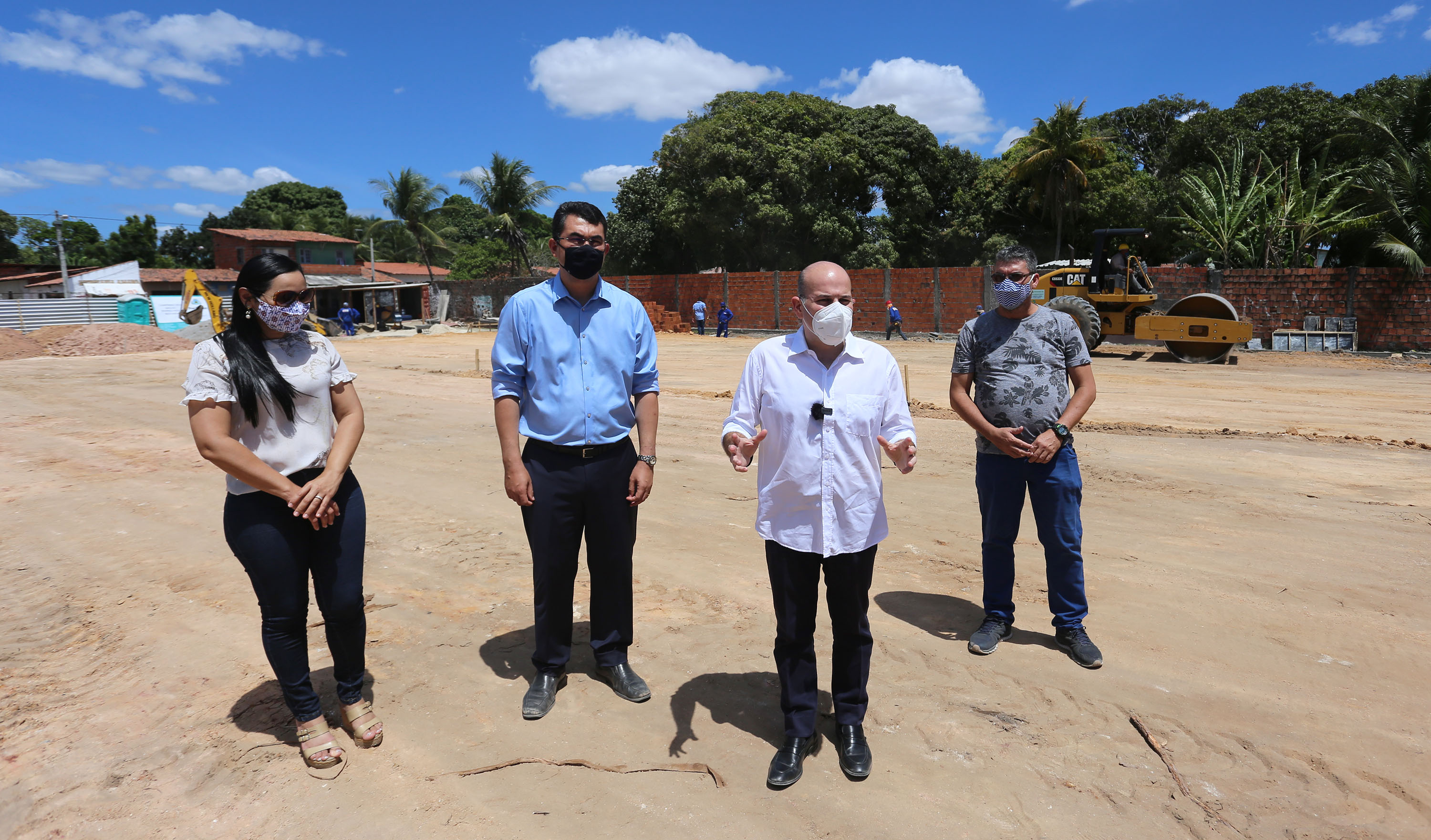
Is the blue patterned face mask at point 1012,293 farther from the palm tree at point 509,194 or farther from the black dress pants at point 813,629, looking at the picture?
the palm tree at point 509,194

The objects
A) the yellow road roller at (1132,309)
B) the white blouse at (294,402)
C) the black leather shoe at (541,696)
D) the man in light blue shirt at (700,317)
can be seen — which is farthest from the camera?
the man in light blue shirt at (700,317)

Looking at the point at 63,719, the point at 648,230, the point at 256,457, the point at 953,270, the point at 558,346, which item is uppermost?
the point at 648,230

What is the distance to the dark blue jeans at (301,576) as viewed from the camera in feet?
9.00

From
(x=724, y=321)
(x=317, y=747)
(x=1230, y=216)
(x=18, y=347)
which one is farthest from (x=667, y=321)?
(x=317, y=747)

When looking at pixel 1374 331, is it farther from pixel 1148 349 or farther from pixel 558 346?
pixel 558 346

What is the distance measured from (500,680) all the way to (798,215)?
30.0 metres

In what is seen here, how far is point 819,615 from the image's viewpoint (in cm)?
433

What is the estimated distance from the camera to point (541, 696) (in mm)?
3316

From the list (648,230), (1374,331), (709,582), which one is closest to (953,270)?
(1374,331)

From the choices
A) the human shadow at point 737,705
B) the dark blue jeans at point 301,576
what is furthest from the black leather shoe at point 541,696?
the dark blue jeans at point 301,576

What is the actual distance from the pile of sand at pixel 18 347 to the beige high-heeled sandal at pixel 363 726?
87.3 feet

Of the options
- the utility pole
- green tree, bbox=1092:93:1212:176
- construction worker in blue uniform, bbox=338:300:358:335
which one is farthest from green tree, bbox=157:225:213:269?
green tree, bbox=1092:93:1212:176

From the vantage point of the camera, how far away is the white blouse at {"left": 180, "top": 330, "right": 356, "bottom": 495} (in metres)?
2.67

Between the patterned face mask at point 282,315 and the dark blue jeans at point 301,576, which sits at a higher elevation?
the patterned face mask at point 282,315
